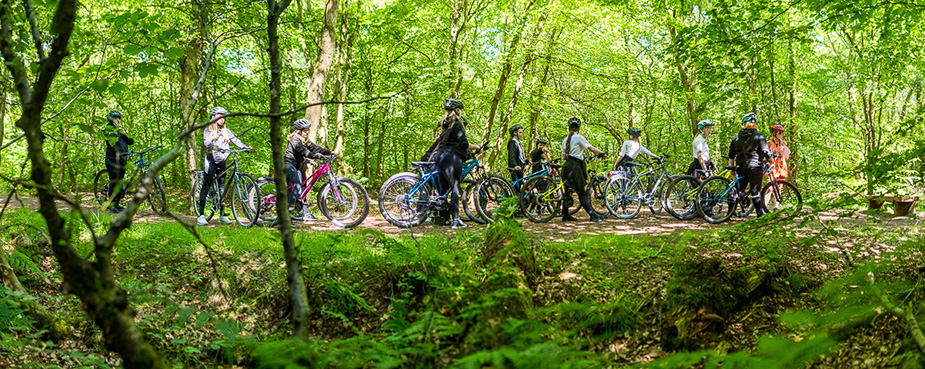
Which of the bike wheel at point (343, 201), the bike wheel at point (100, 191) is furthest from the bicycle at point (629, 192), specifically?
the bike wheel at point (100, 191)

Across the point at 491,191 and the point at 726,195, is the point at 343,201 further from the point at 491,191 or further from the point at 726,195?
the point at 726,195

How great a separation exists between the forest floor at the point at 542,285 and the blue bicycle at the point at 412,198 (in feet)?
6.58

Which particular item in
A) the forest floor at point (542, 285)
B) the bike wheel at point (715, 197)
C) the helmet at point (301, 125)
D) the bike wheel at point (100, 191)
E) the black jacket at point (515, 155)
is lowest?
the forest floor at point (542, 285)

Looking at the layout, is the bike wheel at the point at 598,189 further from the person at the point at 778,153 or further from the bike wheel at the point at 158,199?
the bike wheel at the point at 158,199

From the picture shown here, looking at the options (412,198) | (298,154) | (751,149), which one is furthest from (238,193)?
(751,149)

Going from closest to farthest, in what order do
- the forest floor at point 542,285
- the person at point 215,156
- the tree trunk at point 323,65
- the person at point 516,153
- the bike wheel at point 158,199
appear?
the forest floor at point 542,285
the person at point 215,156
the bike wheel at point 158,199
the person at point 516,153
the tree trunk at point 323,65

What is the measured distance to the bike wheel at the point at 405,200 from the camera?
827 centimetres

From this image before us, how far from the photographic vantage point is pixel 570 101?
18.9 meters

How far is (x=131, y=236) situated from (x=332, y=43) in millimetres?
5565

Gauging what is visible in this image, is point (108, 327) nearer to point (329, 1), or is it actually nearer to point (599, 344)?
point (599, 344)

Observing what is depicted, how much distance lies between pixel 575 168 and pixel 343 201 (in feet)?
13.4

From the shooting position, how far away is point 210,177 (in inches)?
321

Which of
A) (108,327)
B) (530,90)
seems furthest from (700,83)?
(530,90)

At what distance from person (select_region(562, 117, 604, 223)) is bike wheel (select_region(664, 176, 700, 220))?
1261mm
